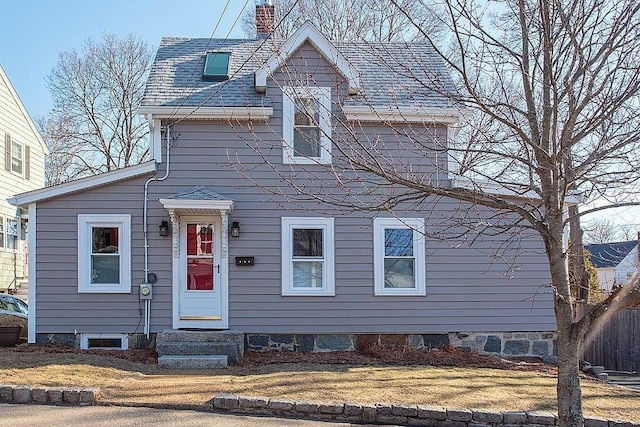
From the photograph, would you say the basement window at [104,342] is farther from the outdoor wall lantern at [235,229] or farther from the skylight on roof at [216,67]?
the skylight on roof at [216,67]

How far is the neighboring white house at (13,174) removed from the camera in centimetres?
1958

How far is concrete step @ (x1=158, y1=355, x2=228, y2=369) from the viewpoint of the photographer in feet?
31.9

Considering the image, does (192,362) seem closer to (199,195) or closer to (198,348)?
(198,348)

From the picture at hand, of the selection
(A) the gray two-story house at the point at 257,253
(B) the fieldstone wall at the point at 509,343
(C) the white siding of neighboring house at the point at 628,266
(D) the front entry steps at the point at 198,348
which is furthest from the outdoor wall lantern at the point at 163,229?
(C) the white siding of neighboring house at the point at 628,266

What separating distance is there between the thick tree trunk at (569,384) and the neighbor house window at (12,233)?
19007mm

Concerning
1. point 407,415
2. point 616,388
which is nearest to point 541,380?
point 616,388

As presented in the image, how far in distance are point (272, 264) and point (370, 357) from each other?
2489mm

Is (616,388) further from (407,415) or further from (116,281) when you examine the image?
(116,281)

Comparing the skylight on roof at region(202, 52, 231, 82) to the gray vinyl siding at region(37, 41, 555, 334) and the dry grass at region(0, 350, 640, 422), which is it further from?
the dry grass at region(0, 350, 640, 422)

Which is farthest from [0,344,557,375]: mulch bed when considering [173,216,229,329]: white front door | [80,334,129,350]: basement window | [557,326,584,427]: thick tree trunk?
[557,326,584,427]: thick tree trunk

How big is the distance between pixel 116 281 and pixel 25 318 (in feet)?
13.0

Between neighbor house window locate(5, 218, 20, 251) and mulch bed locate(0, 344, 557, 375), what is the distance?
10.4 metres

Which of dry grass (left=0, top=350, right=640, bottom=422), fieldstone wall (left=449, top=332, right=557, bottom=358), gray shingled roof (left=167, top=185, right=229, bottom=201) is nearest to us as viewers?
dry grass (left=0, top=350, right=640, bottom=422)

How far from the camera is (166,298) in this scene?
36.7 feet
